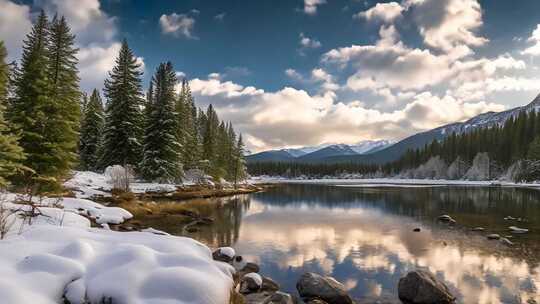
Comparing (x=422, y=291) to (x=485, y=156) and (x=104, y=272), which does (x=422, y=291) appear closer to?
(x=104, y=272)

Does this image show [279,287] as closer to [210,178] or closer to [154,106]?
[154,106]

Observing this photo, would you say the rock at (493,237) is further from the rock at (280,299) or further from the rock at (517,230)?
the rock at (280,299)

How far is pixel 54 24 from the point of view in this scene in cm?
3212

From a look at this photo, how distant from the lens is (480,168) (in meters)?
112

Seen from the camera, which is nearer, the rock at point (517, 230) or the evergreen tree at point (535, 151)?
the rock at point (517, 230)

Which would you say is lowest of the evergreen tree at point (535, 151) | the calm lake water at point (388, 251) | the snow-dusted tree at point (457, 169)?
the calm lake water at point (388, 251)

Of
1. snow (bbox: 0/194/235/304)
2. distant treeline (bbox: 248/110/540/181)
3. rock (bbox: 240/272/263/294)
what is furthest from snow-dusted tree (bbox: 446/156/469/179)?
snow (bbox: 0/194/235/304)

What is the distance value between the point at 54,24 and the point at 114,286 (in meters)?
33.9

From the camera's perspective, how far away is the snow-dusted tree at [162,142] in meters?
45.7

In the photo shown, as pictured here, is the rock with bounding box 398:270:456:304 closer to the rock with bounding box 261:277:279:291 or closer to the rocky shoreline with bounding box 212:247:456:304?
the rocky shoreline with bounding box 212:247:456:304

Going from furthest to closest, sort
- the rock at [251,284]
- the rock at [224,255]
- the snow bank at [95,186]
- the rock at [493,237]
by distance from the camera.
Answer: the snow bank at [95,186] < the rock at [493,237] < the rock at [224,255] < the rock at [251,284]

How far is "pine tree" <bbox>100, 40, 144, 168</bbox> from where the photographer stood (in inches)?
1763

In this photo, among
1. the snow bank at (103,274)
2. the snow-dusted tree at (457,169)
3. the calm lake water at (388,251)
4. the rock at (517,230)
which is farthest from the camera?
the snow-dusted tree at (457,169)

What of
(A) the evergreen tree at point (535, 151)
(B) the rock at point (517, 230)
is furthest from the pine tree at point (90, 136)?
(A) the evergreen tree at point (535, 151)
